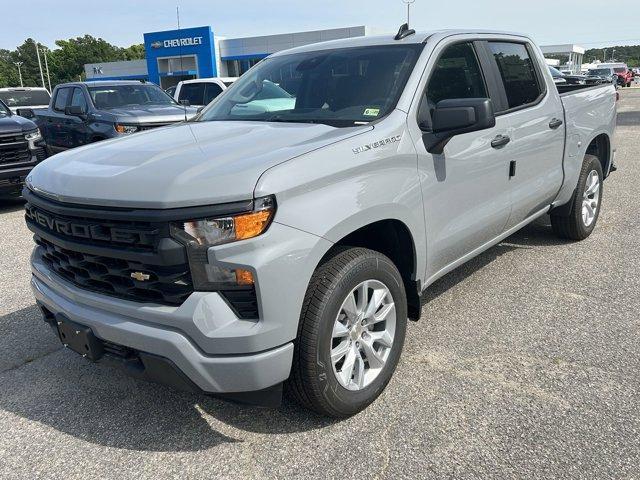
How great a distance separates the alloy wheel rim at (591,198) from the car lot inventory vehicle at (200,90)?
→ 30.2ft

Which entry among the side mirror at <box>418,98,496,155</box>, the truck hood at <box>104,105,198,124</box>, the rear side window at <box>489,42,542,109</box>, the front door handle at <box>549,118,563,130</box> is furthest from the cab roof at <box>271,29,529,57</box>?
the truck hood at <box>104,105,198,124</box>

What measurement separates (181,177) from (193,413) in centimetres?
132

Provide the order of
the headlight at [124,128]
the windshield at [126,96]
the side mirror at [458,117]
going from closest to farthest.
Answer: the side mirror at [458,117], the headlight at [124,128], the windshield at [126,96]

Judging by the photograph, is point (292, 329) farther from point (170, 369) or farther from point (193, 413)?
point (193, 413)

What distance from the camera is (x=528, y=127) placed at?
4.02 metres

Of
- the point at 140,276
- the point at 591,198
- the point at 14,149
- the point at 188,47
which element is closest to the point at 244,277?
the point at 140,276

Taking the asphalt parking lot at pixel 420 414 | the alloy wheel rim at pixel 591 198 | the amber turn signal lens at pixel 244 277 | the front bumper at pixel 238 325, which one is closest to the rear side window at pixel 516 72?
the alloy wheel rim at pixel 591 198

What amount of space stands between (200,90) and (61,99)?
3.26 m

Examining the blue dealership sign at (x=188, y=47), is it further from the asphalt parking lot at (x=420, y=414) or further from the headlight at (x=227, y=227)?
the headlight at (x=227, y=227)

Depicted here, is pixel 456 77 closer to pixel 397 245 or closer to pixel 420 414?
pixel 397 245

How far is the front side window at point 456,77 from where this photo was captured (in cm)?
332

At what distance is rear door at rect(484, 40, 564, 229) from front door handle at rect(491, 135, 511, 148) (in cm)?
4

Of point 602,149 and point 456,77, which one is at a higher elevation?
point 456,77

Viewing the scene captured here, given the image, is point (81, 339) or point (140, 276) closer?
point (140, 276)
